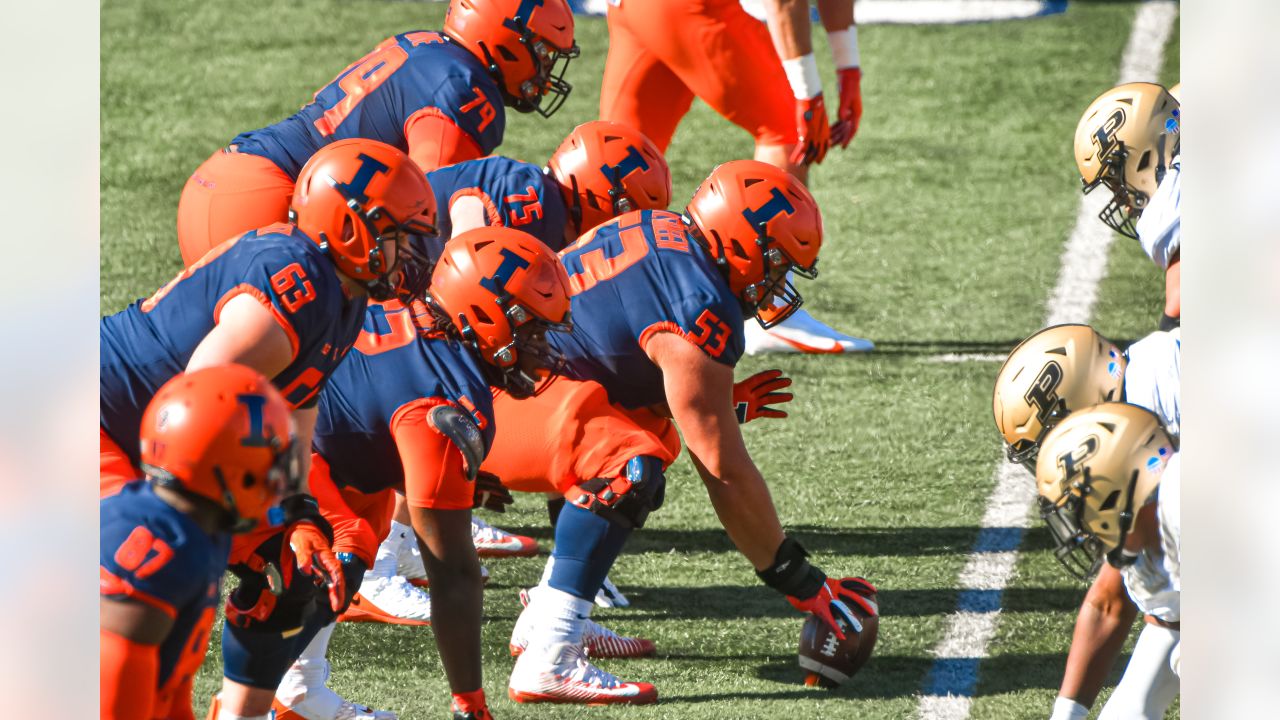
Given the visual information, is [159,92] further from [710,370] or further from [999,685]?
[999,685]

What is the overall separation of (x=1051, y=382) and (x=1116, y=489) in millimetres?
611

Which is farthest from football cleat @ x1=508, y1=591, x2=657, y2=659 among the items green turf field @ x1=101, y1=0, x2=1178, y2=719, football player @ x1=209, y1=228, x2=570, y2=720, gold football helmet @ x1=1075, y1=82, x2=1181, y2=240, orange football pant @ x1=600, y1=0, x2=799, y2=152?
orange football pant @ x1=600, y1=0, x2=799, y2=152

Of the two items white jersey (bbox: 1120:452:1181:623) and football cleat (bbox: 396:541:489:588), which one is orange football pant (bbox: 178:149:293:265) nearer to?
football cleat (bbox: 396:541:489:588)

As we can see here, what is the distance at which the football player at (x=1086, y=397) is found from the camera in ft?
11.3

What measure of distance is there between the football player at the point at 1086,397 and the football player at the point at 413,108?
2250mm

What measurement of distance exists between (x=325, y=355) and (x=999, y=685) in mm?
2028

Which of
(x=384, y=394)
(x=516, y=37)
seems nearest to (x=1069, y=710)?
(x=384, y=394)

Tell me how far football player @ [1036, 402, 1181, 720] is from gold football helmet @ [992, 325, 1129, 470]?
44cm

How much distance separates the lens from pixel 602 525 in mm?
A: 4145

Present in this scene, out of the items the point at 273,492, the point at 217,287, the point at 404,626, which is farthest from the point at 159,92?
the point at 273,492

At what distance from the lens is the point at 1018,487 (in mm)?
5684
